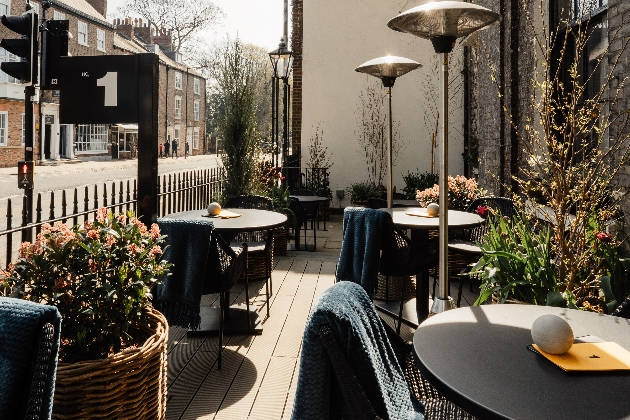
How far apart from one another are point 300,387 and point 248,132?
6255 mm

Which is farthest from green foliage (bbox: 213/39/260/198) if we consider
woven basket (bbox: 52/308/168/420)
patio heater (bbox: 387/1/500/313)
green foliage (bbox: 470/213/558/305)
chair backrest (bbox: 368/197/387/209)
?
woven basket (bbox: 52/308/168/420)

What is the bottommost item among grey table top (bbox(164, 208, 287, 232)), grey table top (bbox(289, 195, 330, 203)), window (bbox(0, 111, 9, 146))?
grey table top (bbox(164, 208, 287, 232))

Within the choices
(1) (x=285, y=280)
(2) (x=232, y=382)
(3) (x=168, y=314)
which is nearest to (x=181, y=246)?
(3) (x=168, y=314)

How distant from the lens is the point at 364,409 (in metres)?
1.40

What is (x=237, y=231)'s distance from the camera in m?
4.23

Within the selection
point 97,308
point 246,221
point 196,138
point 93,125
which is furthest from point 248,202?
point 196,138

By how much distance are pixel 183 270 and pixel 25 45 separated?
9.52ft

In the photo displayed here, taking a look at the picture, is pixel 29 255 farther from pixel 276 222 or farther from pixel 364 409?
pixel 276 222

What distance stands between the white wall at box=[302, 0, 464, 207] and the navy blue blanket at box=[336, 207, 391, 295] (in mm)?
7905

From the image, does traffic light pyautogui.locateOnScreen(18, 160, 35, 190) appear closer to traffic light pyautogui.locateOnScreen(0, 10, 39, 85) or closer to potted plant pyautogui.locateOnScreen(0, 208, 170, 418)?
traffic light pyautogui.locateOnScreen(0, 10, 39, 85)

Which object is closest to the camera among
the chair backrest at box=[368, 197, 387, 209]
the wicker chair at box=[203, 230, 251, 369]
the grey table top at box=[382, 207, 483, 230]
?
the wicker chair at box=[203, 230, 251, 369]

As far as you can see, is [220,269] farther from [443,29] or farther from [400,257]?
[443,29]

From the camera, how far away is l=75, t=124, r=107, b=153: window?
32.9 metres

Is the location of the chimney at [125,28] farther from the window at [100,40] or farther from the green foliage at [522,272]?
the green foliage at [522,272]
